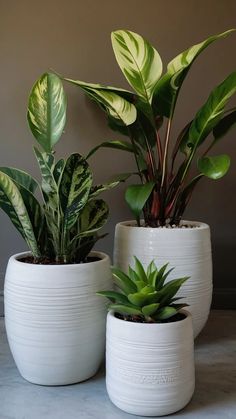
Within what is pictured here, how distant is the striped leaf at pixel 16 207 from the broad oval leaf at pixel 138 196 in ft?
0.79

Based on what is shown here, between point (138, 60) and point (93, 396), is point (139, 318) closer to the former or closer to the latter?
point (93, 396)

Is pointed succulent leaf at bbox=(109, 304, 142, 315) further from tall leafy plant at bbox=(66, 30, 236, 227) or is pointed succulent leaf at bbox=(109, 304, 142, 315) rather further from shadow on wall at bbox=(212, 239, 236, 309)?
shadow on wall at bbox=(212, 239, 236, 309)

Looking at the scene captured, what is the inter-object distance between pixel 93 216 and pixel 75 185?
109 millimetres

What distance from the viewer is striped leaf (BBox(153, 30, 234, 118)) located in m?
1.00

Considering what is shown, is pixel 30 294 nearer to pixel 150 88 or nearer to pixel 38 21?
pixel 150 88

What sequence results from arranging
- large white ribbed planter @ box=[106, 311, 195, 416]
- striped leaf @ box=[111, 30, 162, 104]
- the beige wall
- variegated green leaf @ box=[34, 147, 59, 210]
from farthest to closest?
the beige wall < striped leaf @ box=[111, 30, 162, 104] < variegated green leaf @ box=[34, 147, 59, 210] < large white ribbed planter @ box=[106, 311, 195, 416]

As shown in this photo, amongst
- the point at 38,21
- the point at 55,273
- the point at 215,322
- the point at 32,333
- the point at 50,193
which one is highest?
the point at 38,21

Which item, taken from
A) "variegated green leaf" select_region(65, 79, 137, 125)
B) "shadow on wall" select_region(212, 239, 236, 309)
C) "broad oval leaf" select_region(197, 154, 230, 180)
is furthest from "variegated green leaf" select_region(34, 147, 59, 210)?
"shadow on wall" select_region(212, 239, 236, 309)

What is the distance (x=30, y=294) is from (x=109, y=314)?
0.53ft

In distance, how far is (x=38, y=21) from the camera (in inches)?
53.1

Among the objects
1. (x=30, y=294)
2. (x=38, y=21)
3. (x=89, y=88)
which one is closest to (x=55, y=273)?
(x=30, y=294)

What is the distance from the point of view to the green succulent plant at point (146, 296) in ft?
2.75

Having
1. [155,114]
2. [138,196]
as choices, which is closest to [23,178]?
[138,196]

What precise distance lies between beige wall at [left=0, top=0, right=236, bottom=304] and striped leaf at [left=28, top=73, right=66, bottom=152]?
0.30 m
